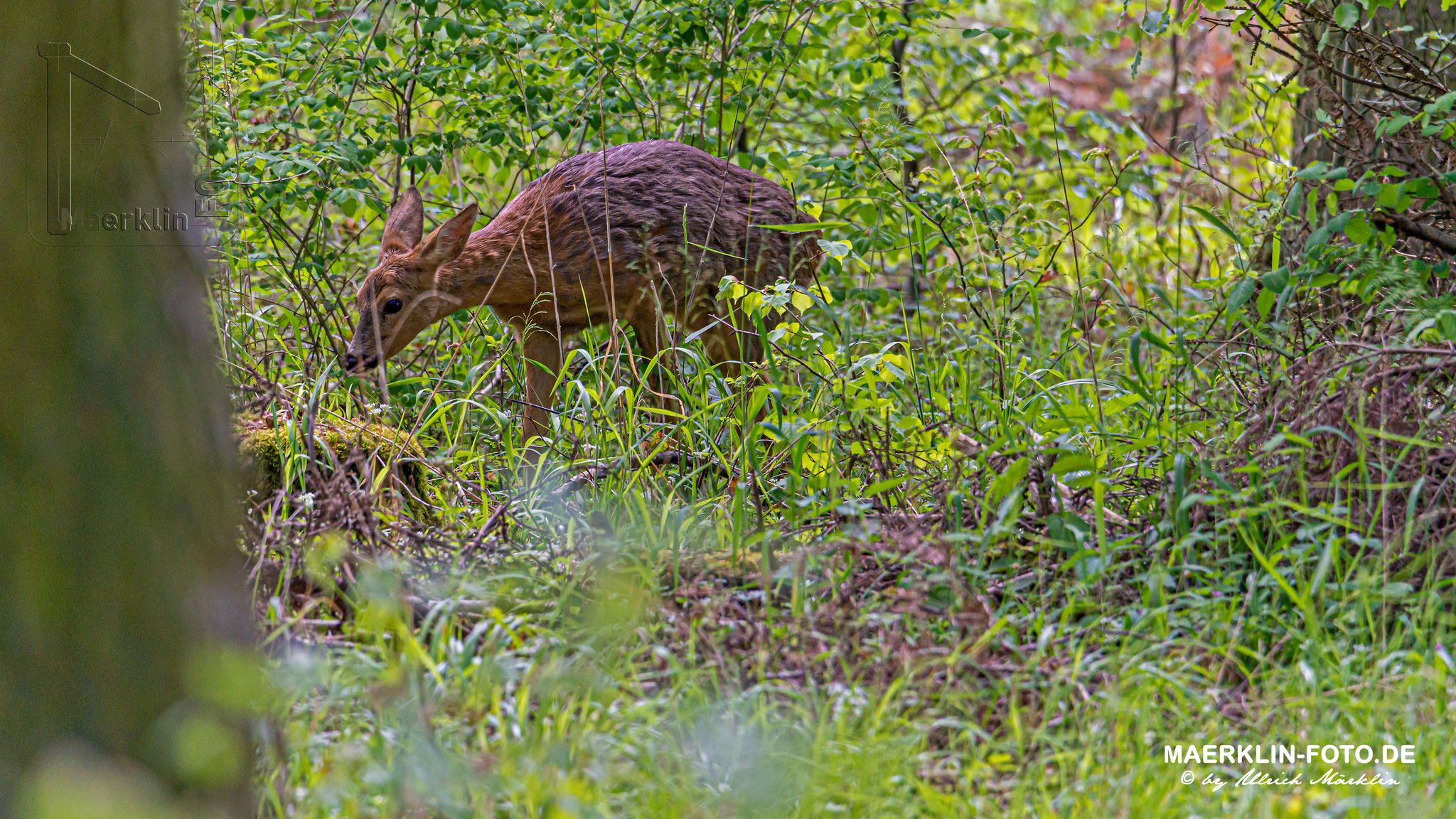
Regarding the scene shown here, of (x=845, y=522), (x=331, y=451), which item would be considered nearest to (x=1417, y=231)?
(x=845, y=522)

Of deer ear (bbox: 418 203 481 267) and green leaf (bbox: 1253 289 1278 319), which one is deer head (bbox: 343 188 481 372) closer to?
deer ear (bbox: 418 203 481 267)

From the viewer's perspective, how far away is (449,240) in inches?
227

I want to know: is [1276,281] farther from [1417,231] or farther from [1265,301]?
[1417,231]

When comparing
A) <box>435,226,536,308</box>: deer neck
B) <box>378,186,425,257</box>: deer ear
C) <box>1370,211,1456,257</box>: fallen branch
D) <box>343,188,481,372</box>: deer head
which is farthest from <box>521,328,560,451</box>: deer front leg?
<box>1370,211,1456,257</box>: fallen branch

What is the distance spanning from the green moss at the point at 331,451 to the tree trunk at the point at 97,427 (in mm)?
1434

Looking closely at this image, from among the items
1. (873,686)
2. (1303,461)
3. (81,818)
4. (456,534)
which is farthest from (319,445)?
(1303,461)

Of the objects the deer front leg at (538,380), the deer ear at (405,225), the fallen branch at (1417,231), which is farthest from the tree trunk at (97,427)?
the deer ear at (405,225)

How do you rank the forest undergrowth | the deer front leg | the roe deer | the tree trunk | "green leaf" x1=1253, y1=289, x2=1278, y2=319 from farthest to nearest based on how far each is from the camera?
1. the roe deer
2. the deer front leg
3. "green leaf" x1=1253, y1=289, x2=1278, y2=319
4. the forest undergrowth
5. the tree trunk

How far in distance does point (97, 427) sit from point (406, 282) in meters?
3.85

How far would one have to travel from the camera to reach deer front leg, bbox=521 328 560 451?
5.05 metres

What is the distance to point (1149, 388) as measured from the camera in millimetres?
4137

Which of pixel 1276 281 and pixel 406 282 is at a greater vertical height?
pixel 1276 281

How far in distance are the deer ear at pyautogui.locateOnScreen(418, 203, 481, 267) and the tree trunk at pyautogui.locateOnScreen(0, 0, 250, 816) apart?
11.6 feet

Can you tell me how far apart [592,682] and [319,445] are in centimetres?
186
